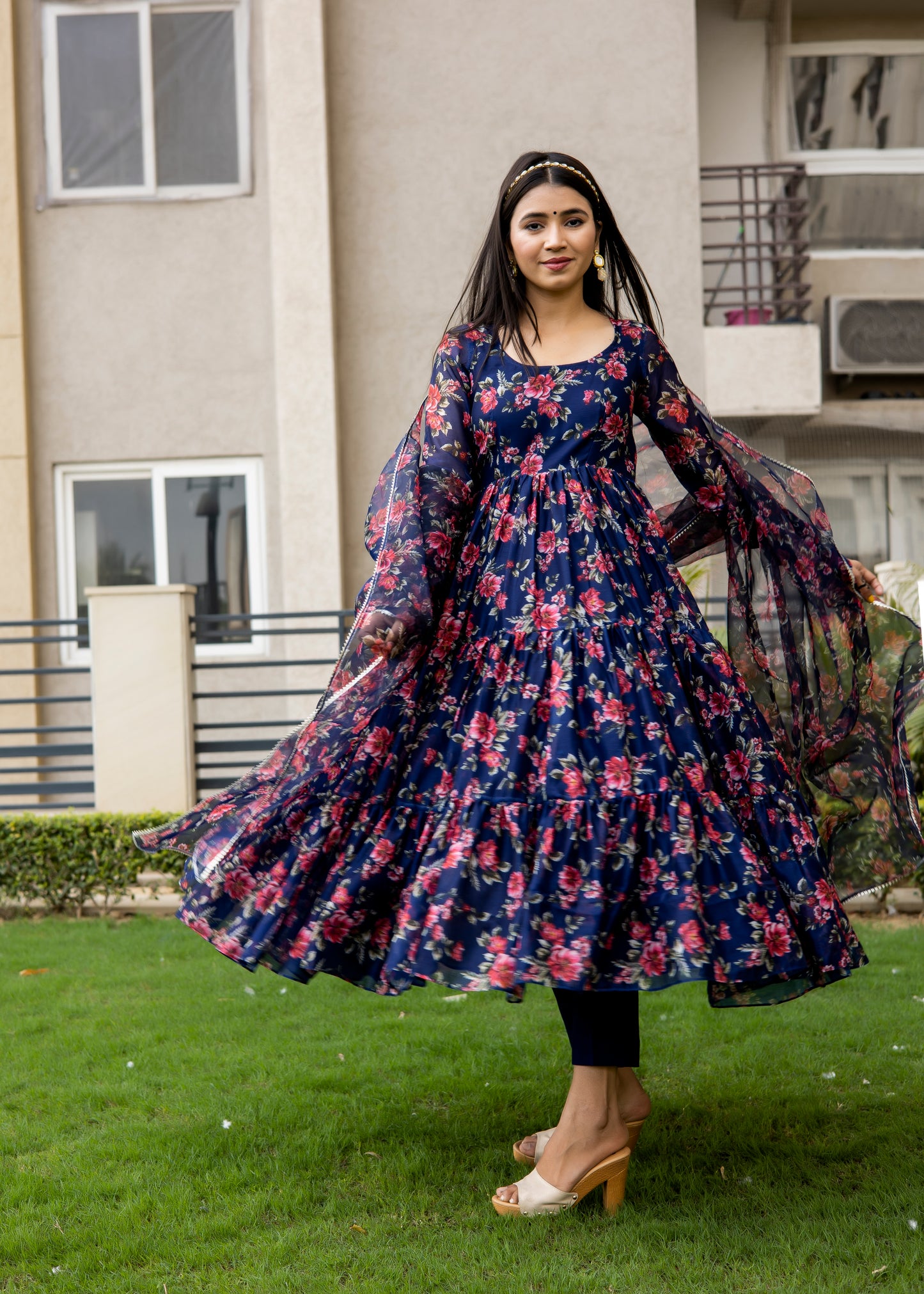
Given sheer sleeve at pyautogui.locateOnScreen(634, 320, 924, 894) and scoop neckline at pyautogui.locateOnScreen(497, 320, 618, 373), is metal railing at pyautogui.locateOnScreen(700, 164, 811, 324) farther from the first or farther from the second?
scoop neckline at pyautogui.locateOnScreen(497, 320, 618, 373)

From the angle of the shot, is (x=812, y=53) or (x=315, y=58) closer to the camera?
(x=315, y=58)

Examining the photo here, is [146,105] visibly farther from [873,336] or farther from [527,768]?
[527,768]

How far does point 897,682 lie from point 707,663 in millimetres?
758

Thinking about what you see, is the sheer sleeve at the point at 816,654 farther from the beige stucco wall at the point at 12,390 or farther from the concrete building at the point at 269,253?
the beige stucco wall at the point at 12,390

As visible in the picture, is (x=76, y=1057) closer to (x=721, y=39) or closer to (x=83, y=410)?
(x=83, y=410)

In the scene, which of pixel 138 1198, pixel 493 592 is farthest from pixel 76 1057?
pixel 493 592

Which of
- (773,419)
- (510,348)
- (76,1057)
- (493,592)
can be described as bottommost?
(76,1057)

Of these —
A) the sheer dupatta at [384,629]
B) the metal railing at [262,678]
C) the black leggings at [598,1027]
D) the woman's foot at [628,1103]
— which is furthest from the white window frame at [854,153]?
the black leggings at [598,1027]

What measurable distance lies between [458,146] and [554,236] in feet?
22.2

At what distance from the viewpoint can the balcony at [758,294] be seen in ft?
28.5

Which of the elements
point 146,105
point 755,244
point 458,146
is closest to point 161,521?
point 146,105

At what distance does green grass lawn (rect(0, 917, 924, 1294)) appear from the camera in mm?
2152

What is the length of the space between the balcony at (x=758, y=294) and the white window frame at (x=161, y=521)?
3.23 meters

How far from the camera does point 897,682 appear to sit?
2.93 meters
